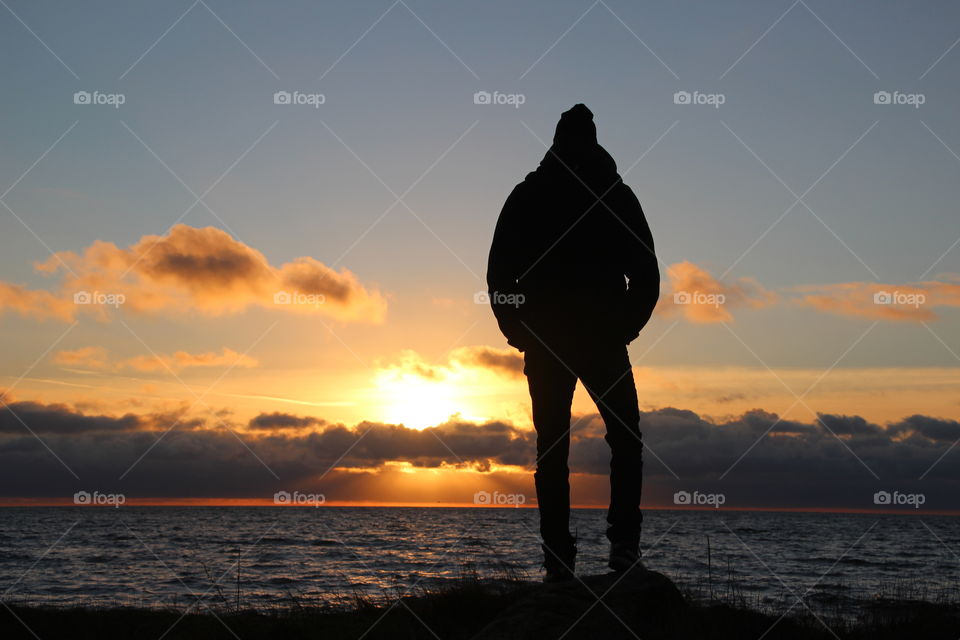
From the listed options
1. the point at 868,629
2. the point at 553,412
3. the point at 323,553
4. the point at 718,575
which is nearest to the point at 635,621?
the point at 553,412

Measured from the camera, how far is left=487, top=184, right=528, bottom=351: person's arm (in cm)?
629

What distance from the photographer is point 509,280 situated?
6297mm

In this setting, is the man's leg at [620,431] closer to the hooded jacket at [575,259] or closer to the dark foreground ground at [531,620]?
the hooded jacket at [575,259]

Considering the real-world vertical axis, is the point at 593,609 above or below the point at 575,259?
below

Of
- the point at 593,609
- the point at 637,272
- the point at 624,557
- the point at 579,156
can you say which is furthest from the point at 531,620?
the point at 579,156

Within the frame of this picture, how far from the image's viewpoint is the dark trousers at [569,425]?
19.4ft

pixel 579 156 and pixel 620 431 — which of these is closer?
pixel 620 431

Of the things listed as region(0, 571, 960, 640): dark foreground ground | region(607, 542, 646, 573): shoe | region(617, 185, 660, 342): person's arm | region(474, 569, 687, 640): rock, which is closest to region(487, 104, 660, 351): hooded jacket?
region(617, 185, 660, 342): person's arm

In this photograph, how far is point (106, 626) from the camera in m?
7.54

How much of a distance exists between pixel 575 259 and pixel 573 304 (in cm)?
36

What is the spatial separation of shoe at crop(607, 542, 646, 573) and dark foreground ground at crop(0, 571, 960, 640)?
13cm

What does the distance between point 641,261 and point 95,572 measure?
1145 inches

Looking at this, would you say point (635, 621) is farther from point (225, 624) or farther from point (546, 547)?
point (225, 624)

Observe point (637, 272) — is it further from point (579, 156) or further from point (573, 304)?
point (579, 156)
